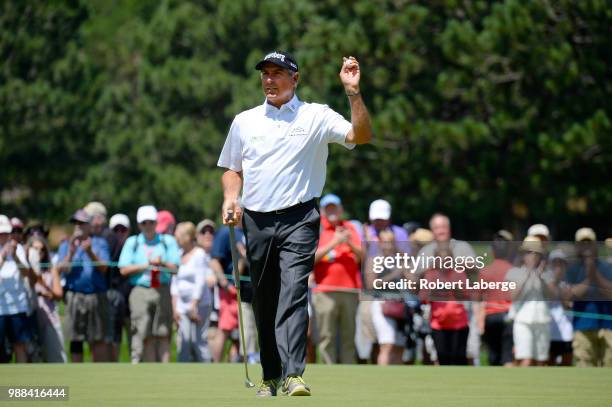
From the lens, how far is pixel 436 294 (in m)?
14.7

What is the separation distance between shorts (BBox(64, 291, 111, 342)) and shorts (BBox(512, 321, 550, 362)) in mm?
5027

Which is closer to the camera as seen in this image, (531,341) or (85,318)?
(531,341)

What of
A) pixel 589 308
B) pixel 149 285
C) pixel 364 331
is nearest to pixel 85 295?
pixel 149 285

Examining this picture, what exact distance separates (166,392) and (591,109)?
24854 mm

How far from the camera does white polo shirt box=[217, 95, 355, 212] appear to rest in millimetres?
9852

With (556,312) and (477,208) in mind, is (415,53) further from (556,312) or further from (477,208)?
(556,312)

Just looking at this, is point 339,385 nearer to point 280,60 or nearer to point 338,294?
point 280,60

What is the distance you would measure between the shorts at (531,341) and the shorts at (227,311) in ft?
12.4

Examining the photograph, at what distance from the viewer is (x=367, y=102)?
127ft

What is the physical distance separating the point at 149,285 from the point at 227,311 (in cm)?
121

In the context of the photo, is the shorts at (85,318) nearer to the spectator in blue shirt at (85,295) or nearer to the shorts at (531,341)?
the spectator in blue shirt at (85,295)

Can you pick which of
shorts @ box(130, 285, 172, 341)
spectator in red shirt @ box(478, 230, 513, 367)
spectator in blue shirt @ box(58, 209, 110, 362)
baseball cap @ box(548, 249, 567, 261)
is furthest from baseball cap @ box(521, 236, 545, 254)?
spectator in blue shirt @ box(58, 209, 110, 362)

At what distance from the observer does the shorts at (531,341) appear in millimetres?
15898

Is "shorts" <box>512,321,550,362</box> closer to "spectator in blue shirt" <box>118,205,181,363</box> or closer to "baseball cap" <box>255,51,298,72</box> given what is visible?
"spectator in blue shirt" <box>118,205,181,363</box>
